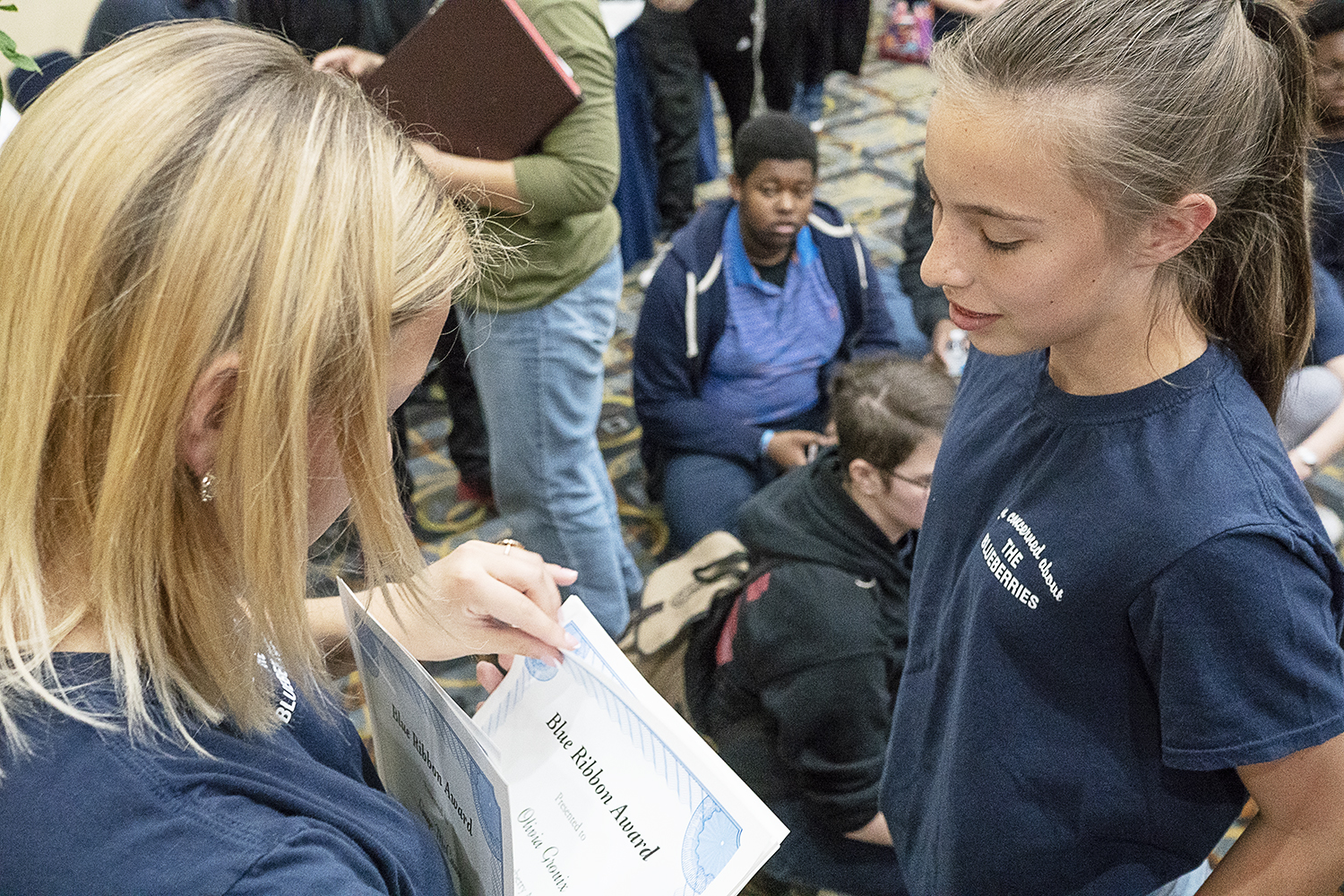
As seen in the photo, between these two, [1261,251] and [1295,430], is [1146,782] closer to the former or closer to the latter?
[1261,251]

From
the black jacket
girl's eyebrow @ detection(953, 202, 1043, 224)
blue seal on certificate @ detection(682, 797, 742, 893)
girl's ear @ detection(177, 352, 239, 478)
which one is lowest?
the black jacket

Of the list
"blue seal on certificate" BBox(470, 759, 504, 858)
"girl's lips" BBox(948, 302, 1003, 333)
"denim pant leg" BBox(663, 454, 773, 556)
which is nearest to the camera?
"blue seal on certificate" BBox(470, 759, 504, 858)

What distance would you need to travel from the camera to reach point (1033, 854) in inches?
39.7

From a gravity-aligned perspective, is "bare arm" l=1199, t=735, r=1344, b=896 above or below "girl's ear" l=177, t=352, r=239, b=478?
below

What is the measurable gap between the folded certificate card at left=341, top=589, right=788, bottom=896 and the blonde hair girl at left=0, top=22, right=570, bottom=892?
9cm

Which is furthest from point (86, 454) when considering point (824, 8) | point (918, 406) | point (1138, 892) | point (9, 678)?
point (824, 8)

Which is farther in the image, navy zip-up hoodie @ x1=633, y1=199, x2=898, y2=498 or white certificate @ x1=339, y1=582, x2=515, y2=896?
navy zip-up hoodie @ x1=633, y1=199, x2=898, y2=498

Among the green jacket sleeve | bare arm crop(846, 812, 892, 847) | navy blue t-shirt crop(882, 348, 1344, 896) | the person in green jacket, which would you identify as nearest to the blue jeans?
the person in green jacket

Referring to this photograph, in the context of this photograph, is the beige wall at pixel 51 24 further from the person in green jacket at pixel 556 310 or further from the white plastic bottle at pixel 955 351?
the white plastic bottle at pixel 955 351

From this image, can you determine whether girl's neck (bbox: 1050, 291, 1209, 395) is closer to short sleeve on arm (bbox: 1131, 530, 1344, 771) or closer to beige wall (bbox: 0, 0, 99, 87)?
short sleeve on arm (bbox: 1131, 530, 1344, 771)

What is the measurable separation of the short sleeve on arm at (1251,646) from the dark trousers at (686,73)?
3.38 meters

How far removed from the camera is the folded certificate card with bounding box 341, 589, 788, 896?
29.0 inches

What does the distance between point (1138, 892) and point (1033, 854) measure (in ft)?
0.35

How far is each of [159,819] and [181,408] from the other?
9.1 inches
